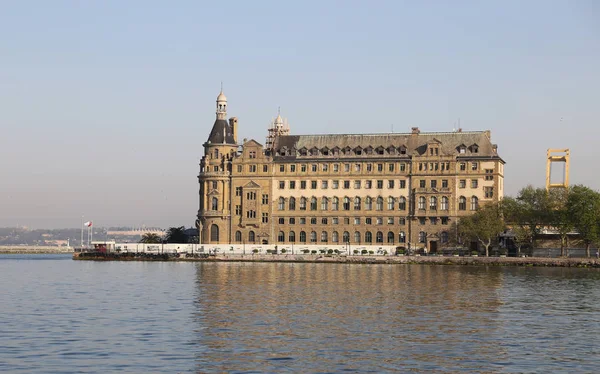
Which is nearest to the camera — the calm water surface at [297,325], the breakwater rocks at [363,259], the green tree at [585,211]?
the calm water surface at [297,325]

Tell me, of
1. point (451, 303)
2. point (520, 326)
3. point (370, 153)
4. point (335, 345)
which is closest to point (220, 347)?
point (335, 345)

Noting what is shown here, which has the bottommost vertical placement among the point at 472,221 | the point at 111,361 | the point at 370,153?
the point at 111,361

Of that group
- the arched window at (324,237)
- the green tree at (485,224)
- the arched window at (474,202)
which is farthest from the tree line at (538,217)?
the arched window at (324,237)

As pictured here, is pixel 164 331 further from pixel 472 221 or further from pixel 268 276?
pixel 472 221

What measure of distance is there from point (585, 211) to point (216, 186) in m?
67.6

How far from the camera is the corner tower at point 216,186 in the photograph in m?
183

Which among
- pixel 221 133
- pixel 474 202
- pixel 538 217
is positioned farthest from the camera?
pixel 221 133

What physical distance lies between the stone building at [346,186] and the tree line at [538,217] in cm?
842

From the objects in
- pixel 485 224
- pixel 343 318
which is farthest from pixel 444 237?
pixel 343 318

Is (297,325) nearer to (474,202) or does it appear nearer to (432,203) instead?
(474,202)

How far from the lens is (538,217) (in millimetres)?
159000

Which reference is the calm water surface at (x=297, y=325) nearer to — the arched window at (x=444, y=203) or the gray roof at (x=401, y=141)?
the arched window at (x=444, y=203)

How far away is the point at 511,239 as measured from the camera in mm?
170125

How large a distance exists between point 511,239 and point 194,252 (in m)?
55.2
